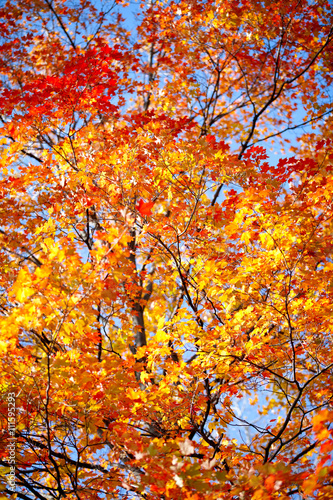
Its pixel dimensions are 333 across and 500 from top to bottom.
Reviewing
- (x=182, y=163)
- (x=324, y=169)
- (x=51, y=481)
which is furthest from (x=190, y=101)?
(x=51, y=481)

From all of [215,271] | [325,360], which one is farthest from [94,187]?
[325,360]

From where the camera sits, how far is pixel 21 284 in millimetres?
2521

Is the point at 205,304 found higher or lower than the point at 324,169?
lower

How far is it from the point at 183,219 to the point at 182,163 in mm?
1544

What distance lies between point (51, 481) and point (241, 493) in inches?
226

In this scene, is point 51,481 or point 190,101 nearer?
point 51,481

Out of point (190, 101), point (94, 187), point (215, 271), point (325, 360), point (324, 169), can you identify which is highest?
point (190, 101)

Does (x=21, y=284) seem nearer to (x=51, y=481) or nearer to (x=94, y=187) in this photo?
(x=94, y=187)

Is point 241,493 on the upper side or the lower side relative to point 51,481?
lower

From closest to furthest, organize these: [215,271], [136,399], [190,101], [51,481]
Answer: [136,399]
[215,271]
[51,481]
[190,101]

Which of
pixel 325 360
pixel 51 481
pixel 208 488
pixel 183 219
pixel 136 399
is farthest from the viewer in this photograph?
pixel 51 481

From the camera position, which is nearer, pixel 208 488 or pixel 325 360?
pixel 208 488

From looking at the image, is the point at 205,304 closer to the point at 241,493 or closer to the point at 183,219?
the point at 183,219

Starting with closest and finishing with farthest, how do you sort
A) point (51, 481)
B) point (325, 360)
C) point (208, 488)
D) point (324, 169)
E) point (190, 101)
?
point (208, 488), point (324, 169), point (325, 360), point (51, 481), point (190, 101)
